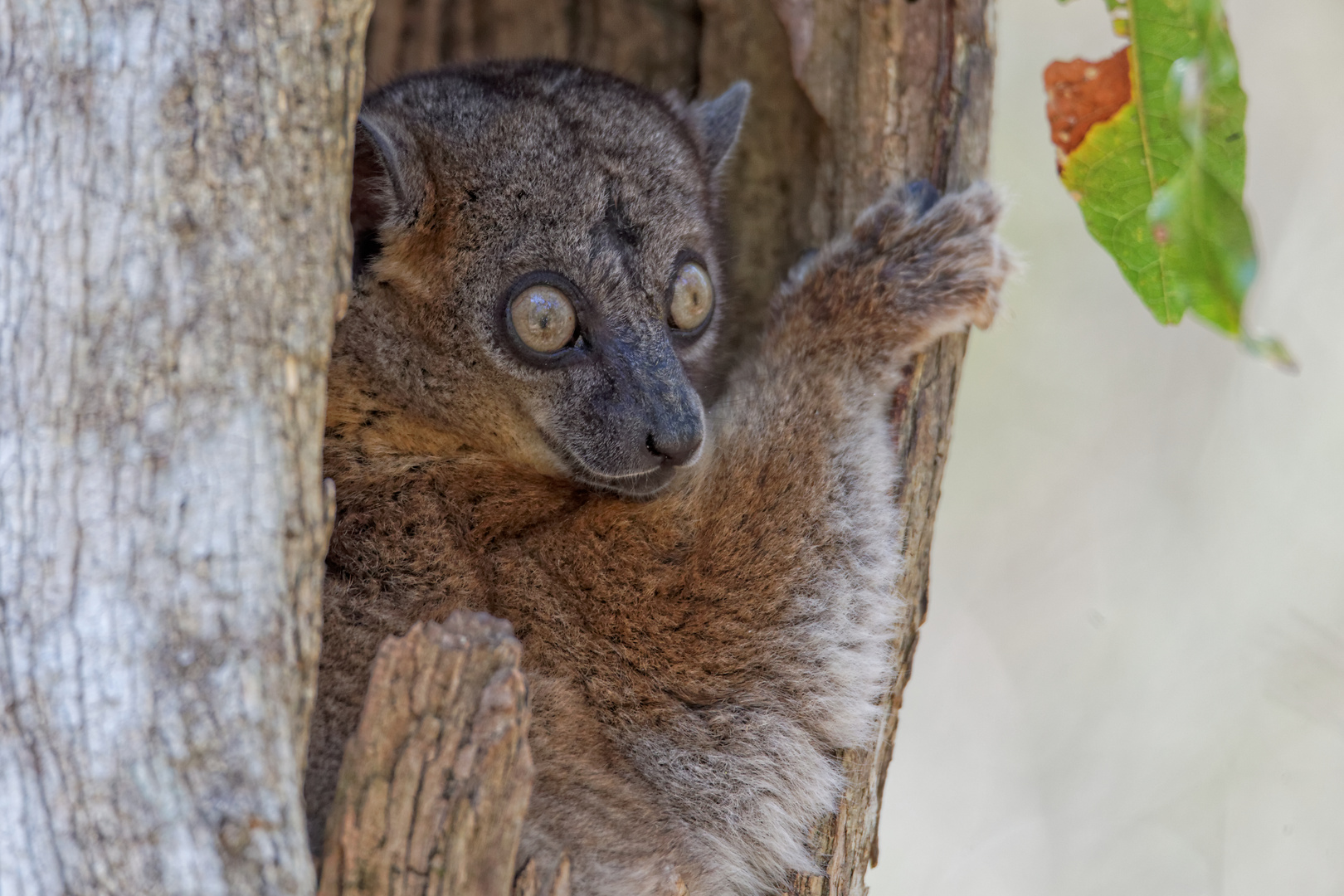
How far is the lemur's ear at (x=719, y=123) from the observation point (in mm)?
3918

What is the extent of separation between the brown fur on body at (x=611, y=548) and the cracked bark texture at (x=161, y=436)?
2.99ft

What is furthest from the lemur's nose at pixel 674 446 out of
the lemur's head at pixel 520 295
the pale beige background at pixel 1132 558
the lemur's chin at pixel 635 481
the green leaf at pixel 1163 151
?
the pale beige background at pixel 1132 558

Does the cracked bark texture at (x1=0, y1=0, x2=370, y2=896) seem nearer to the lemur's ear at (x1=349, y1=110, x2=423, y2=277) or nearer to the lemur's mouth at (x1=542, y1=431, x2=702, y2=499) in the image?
the lemur's ear at (x1=349, y1=110, x2=423, y2=277)

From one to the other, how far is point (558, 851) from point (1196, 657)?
4.26 meters

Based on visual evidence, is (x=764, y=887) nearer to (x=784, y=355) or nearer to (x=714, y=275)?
(x=784, y=355)

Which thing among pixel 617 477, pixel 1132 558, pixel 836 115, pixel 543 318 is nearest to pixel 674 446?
pixel 617 477

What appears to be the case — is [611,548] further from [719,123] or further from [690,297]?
[719,123]

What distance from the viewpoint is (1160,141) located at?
2.93 metres

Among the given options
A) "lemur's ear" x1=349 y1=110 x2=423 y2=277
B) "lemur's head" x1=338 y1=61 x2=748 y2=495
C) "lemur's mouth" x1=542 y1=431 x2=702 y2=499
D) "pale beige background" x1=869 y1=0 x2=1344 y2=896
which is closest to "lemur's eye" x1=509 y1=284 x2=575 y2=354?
"lemur's head" x1=338 y1=61 x2=748 y2=495

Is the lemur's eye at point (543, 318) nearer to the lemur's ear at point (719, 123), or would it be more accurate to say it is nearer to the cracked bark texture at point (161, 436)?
the cracked bark texture at point (161, 436)

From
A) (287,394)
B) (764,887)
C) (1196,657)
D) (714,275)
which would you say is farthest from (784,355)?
(1196,657)

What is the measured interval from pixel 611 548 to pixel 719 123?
1.53 metres

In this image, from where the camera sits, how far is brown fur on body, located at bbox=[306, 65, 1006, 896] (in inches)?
120

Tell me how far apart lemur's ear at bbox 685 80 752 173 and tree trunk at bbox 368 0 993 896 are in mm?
218
